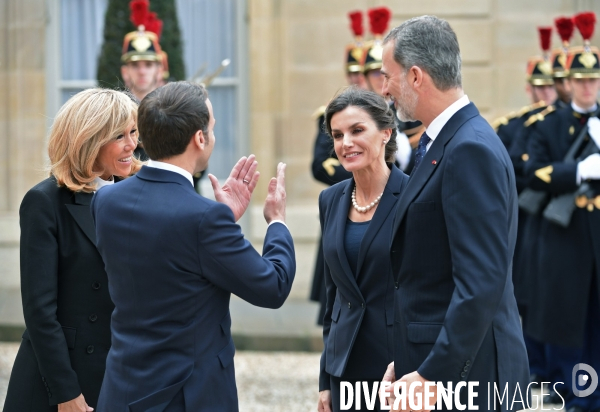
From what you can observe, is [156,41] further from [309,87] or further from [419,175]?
[419,175]

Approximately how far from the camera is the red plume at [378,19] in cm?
660

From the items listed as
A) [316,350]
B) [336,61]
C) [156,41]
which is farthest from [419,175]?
[336,61]

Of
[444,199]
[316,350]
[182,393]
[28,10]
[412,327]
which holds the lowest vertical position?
[316,350]

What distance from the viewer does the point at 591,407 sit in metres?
5.57

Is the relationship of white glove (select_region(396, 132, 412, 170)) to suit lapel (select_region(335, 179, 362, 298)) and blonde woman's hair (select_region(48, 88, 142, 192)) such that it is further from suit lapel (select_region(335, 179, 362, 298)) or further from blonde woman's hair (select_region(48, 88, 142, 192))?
blonde woman's hair (select_region(48, 88, 142, 192))

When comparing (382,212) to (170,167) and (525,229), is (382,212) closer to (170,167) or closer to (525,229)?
(170,167)

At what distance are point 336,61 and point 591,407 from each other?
4903mm

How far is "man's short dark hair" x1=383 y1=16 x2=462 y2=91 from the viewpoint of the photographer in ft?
8.82

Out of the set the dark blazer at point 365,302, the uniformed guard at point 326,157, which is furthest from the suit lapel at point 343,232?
the uniformed guard at point 326,157

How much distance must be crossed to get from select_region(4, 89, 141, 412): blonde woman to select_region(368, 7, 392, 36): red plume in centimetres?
374

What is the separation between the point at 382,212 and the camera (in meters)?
3.28

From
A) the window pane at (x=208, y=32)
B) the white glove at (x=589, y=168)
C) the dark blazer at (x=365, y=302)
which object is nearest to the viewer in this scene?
the dark blazer at (x=365, y=302)

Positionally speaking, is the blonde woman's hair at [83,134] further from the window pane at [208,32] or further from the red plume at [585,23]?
the window pane at [208,32]

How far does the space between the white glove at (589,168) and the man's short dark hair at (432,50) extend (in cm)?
343
